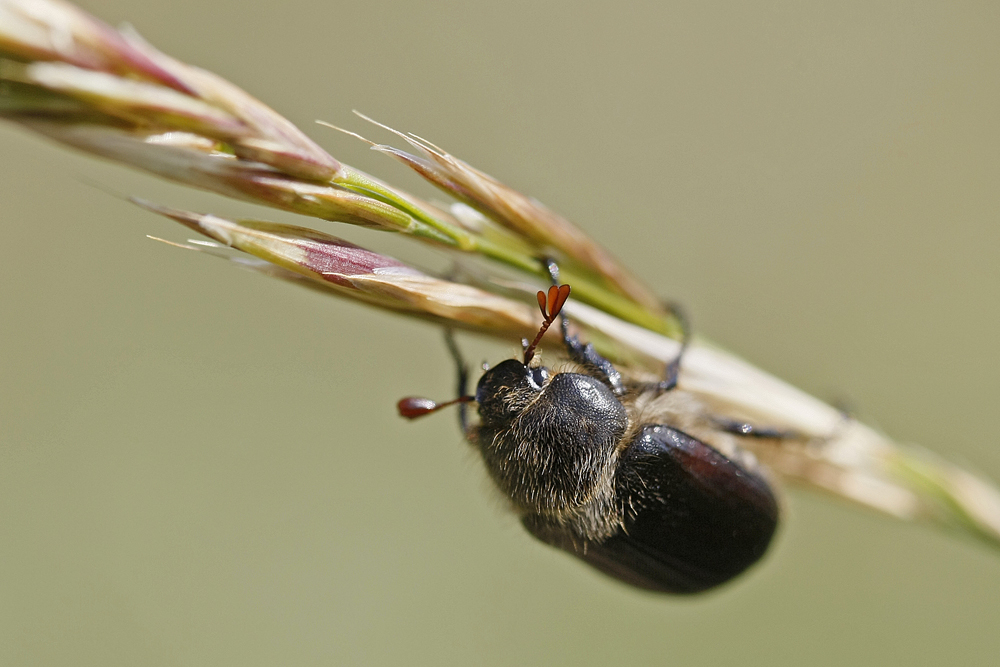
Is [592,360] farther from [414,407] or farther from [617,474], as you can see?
[414,407]

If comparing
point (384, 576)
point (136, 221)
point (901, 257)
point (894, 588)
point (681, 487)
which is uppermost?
point (901, 257)

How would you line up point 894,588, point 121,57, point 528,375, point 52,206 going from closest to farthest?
point 121,57 < point 528,375 < point 894,588 < point 52,206

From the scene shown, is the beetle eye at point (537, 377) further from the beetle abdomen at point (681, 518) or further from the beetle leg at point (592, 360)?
the beetle abdomen at point (681, 518)

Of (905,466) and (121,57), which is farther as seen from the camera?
(905,466)

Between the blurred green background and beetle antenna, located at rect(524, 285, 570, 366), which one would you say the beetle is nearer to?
beetle antenna, located at rect(524, 285, 570, 366)

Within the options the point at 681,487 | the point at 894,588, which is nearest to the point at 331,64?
the point at 681,487

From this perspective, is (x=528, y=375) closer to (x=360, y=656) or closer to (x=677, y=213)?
(x=360, y=656)

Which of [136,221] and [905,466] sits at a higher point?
[905,466]

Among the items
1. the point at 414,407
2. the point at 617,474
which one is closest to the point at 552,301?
the point at 414,407

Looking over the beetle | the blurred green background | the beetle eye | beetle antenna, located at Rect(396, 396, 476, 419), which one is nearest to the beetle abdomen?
the beetle
